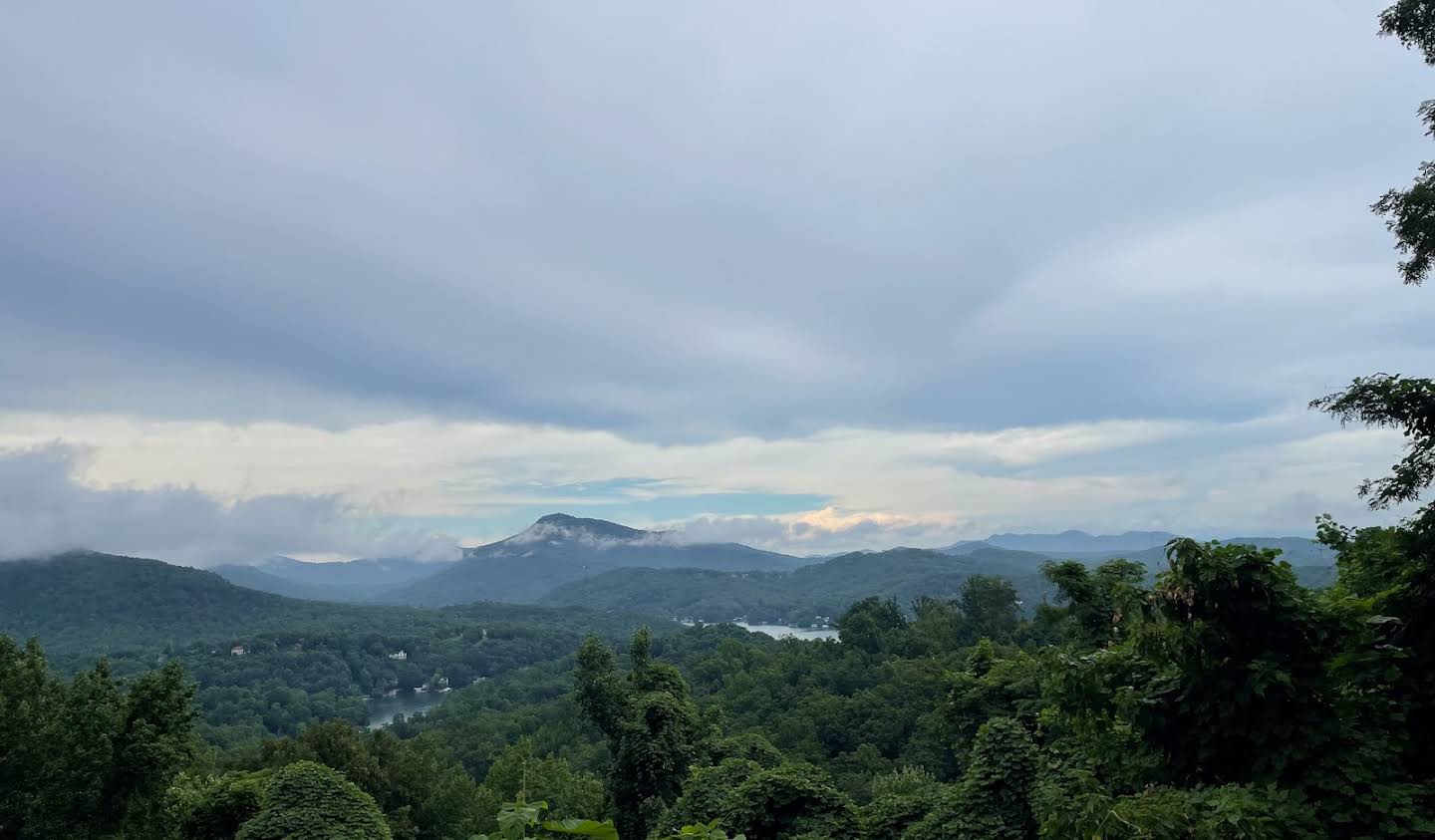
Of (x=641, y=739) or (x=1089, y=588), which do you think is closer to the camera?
(x=1089, y=588)

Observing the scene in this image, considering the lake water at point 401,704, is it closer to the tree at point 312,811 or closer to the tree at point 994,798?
the tree at point 312,811

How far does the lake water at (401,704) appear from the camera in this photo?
121188mm

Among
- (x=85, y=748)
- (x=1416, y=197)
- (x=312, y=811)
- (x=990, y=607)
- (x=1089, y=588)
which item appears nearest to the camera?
(x=1416, y=197)

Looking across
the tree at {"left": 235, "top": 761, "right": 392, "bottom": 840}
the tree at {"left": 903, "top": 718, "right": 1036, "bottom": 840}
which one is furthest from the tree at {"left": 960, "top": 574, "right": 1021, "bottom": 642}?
the tree at {"left": 235, "top": 761, "right": 392, "bottom": 840}

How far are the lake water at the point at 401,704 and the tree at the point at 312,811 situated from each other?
377 ft

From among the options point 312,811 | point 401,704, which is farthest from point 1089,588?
point 401,704

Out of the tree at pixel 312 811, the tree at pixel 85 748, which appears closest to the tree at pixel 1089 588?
the tree at pixel 312 811

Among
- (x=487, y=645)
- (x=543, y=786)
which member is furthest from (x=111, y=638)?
(x=543, y=786)

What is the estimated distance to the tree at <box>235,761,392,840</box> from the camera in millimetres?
14953

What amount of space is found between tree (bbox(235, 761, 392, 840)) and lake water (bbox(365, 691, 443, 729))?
115 meters

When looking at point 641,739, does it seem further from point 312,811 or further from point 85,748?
point 85,748

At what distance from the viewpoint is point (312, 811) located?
1544 centimetres

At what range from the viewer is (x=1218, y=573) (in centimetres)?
683

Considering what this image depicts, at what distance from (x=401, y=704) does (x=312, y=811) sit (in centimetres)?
14063
